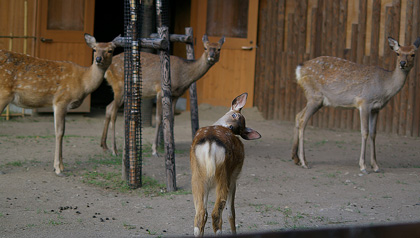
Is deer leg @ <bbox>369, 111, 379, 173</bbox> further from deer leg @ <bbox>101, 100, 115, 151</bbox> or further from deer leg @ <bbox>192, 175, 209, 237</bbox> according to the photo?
deer leg @ <bbox>192, 175, 209, 237</bbox>

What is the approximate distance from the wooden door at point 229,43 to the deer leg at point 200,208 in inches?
350

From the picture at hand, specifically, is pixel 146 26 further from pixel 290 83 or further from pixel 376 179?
pixel 376 179

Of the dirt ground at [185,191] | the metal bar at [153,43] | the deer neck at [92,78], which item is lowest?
the dirt ground at [185,191]

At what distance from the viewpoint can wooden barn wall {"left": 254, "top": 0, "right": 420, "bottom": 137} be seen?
35.2 feet

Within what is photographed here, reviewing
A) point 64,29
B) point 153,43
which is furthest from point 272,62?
point 153,43

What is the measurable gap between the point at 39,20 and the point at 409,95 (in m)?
7.67

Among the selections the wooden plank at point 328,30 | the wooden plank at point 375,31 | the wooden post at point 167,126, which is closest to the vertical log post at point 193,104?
the wooden post at point 167,126

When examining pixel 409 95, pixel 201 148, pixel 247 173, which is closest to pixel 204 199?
pixel 201 148

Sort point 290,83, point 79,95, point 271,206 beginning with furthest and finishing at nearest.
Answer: point 290,83
point 79,95
point 271,206

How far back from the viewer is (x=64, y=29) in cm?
1173

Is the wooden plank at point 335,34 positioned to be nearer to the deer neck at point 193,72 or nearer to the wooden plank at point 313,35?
the wooden plank at point 313,35

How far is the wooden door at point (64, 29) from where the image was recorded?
11.5 m

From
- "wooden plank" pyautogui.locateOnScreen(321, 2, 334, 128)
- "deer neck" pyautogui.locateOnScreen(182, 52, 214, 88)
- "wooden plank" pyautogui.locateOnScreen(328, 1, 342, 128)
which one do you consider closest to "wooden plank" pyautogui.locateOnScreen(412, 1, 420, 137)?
"wooden plank" pyautogui.locateOnScreen(328, 1, 342, 128)

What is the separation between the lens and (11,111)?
1148 cm
